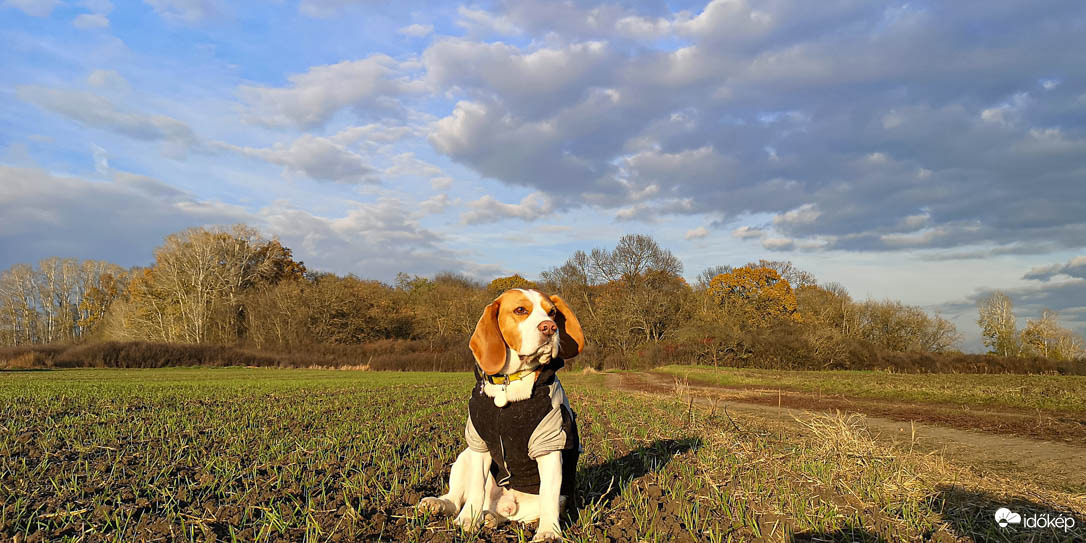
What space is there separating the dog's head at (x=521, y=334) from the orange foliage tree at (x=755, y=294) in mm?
51614

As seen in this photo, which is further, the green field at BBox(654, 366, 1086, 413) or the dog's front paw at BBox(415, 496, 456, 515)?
the green field at BBox(654, 366, 1086, 413)

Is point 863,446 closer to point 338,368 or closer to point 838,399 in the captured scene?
point 838,399

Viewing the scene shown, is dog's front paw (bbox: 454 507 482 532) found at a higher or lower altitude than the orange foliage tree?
lower

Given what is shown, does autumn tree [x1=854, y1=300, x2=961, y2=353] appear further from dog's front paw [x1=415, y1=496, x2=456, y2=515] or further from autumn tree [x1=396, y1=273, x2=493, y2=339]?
dog's front paw [x1=415, y1=496, x2=456, y2=515]

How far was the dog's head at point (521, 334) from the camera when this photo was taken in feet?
11.8

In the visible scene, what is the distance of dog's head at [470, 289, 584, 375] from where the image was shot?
3.59m

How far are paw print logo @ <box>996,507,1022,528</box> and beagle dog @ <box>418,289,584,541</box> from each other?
11.3ft

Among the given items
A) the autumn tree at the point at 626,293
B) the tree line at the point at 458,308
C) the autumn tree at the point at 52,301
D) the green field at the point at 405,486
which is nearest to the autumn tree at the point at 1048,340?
the tree line at the point at 458,308

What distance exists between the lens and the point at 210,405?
11.1m

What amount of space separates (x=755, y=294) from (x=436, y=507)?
55448 millimetres

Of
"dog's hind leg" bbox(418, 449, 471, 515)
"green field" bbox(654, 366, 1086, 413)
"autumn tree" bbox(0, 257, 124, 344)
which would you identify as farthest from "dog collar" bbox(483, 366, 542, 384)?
"autumn tree" bbox(0, 257, 124, 344)

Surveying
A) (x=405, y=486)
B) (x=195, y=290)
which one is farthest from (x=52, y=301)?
(x=405, y=486)

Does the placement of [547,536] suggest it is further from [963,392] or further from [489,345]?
[963,392]

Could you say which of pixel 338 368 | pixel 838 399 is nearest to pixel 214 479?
pixel 838 399
